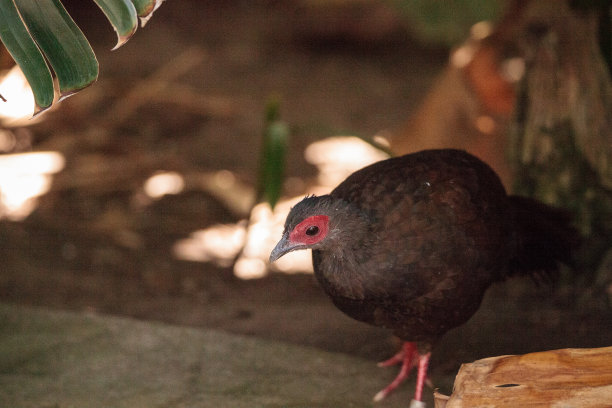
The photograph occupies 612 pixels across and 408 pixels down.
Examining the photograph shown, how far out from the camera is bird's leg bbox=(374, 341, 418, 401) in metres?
3.45

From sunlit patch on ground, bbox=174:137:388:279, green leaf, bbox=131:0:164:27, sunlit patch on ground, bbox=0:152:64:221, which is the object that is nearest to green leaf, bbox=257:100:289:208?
sunlit patch on ground, bbox=174:137:388:279

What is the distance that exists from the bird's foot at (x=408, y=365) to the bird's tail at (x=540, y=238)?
2.04 ft

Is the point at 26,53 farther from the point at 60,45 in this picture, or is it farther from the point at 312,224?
the point at 312,224

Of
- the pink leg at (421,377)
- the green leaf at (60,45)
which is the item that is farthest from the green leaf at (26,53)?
the pink leg at (421,377)

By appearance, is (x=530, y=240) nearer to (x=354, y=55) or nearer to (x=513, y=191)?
(x=513, y=191)

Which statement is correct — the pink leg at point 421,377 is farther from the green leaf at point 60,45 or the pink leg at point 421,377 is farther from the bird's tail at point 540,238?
the green leaf at point 60,45

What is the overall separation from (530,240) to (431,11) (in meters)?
2.20

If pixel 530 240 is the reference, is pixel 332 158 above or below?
above

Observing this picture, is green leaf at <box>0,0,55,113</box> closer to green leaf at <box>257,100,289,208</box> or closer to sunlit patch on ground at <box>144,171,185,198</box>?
green leaf at <box>257,100,289,208</box>

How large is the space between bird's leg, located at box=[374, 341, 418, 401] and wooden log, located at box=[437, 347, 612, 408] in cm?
69

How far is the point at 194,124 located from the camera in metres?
7.59

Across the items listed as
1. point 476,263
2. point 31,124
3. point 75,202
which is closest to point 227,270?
point 75,202

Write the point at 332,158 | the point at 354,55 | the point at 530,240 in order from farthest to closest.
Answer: the point at 354,55 < the point at 332,158 < the point at 530,240

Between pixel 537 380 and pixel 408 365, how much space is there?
0.97 m
